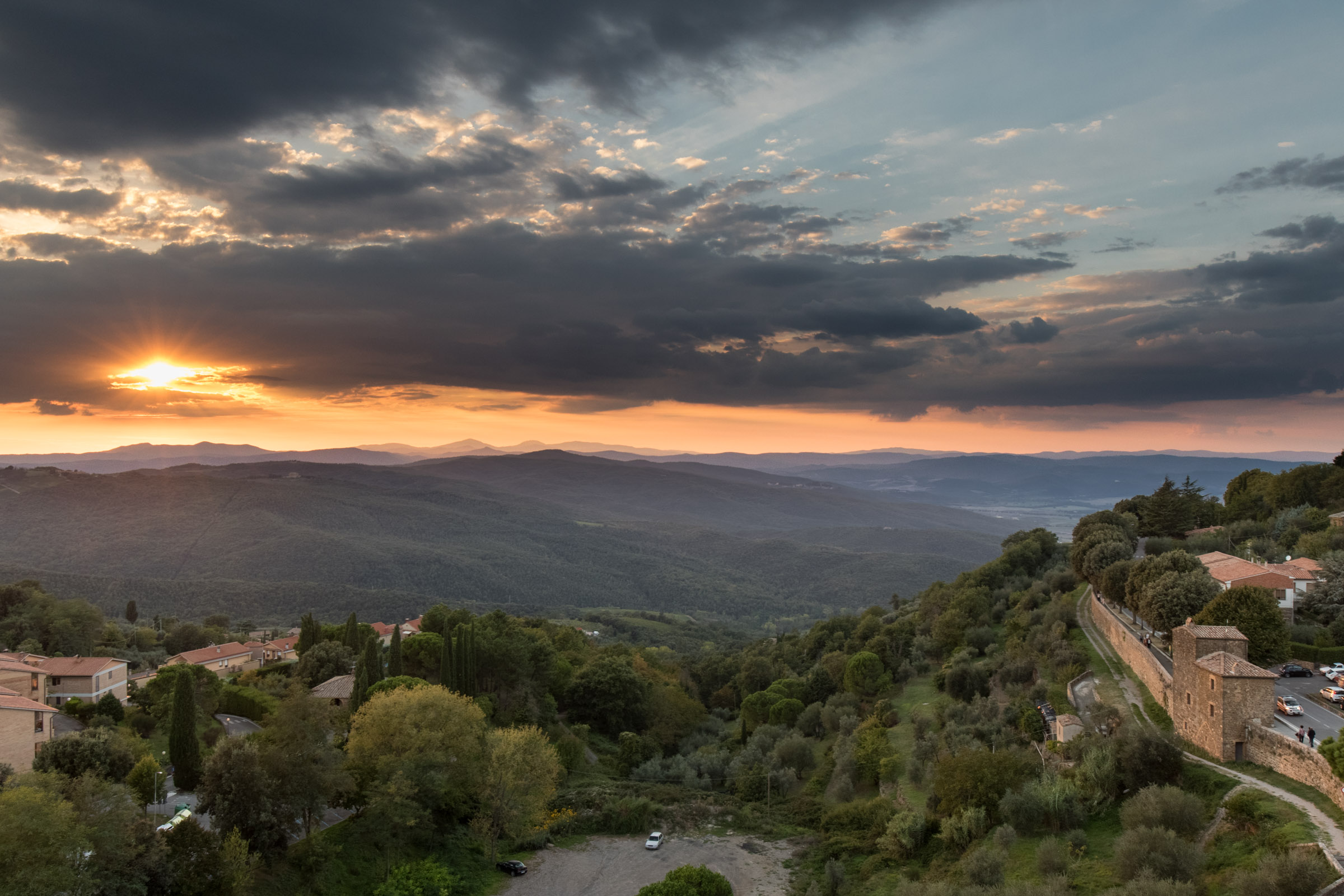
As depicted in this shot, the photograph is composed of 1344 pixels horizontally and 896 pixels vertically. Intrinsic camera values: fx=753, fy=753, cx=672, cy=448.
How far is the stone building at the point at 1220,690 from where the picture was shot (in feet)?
A: 77.2

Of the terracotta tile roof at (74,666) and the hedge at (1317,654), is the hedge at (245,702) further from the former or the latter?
the hedge at (1317,654)

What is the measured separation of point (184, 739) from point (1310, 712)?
1714 inches

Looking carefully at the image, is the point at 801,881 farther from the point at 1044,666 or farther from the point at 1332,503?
the point at 1332,503

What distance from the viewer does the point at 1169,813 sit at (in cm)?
2062

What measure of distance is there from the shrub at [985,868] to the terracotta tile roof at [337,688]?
118 feet

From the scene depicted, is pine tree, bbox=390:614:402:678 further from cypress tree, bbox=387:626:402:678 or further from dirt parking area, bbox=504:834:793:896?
dirt parking area, bbox=504:834:793:896

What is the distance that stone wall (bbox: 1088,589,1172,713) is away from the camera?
99.3ft

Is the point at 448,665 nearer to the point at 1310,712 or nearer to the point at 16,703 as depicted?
the point at 16,703

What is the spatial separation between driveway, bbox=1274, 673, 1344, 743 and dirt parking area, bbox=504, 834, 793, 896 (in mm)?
20126

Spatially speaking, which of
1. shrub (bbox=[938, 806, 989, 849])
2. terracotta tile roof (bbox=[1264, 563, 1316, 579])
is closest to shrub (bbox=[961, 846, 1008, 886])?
shrub (bbox=[938, 806, 989, 849])

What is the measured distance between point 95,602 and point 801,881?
118 metres

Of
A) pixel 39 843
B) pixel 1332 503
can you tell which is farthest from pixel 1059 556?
pixel 39 843

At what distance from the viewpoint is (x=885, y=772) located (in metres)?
39.4

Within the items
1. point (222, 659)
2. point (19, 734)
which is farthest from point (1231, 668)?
point (222, 659)
